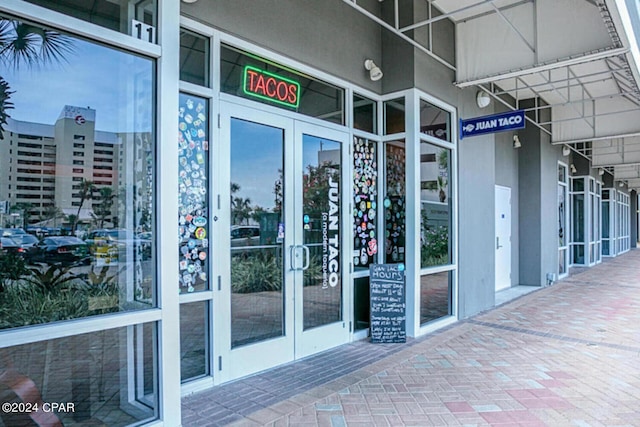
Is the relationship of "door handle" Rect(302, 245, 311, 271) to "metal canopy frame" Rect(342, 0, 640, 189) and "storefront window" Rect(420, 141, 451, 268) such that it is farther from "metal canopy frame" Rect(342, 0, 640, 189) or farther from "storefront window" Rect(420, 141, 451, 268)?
"metal canopy frame" Rect(342, 0, 640, 189)

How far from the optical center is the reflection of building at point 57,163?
7.81 ft

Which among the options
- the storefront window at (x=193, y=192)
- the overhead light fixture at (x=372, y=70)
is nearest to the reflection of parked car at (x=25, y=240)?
the storefront window at (x=193, y=192)

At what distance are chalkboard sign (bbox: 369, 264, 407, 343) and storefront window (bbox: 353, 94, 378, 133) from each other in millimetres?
1685

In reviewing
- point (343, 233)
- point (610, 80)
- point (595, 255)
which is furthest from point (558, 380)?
point (595, 255)

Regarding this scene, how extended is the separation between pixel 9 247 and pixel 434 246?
15.0ft

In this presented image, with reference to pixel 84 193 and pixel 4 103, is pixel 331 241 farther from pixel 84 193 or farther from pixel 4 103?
pixel 4 103

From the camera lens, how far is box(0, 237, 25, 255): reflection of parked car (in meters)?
2.30

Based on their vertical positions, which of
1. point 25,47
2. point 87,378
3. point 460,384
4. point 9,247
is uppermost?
point 25,47

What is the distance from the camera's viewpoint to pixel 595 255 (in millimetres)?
13922

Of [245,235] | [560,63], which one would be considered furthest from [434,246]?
[245,235]

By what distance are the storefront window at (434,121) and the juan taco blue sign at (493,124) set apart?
235 mm

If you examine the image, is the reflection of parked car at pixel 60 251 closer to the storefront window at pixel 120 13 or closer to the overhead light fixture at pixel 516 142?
the storefront window at pixel 120 13

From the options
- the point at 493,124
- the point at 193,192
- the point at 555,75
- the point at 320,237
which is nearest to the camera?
the point at 193,192

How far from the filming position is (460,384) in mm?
3627
